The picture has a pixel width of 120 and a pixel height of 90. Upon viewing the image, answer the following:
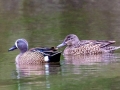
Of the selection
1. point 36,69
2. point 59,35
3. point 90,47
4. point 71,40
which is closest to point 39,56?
point 36,69

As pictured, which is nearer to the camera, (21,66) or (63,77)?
(63,77)

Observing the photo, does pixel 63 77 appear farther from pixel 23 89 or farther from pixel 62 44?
pixel 62 44

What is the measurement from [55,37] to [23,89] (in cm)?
747

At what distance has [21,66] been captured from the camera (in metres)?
14.9

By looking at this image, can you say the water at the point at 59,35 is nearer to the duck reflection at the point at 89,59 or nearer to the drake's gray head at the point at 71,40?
the duck reflection at the point at 89,59

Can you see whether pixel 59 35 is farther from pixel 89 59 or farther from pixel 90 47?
pixel 89 59

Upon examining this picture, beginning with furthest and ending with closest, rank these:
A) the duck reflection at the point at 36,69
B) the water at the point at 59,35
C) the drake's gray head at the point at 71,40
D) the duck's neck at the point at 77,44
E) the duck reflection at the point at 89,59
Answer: the drake's gray head at the point at 71,40
the duck's neck at the point at 77,44
the duck reflection at the point at 89,59
the duck reflection at the point at 36,69
the water at the point at 59,35

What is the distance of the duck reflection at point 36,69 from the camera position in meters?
13.4

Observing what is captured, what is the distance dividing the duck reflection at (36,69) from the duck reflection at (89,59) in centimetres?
61

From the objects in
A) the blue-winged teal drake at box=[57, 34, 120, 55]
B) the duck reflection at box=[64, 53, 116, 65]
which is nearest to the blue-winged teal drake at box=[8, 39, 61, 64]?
the duck reflection at box=[64, 53, 116, 65]

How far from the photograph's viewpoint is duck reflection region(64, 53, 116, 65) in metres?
15.0

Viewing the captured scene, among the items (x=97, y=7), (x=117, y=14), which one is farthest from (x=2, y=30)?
(x=97, y=7)

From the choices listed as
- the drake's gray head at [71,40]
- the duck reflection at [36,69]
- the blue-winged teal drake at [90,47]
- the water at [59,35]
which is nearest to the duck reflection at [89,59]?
the water at [59,35]

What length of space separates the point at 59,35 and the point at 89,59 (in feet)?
13.2
